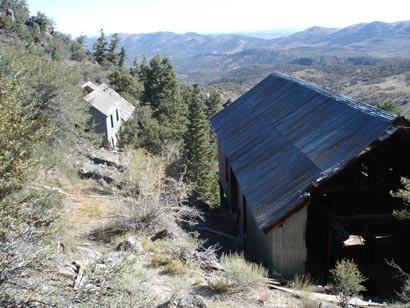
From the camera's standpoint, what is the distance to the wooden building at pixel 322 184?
10695 mm

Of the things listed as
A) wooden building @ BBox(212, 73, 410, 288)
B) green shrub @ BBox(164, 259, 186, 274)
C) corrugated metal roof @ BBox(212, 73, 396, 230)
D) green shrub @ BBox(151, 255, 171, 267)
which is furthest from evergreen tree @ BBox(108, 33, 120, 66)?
green shrub @ BBox(164, 259, 186, 274)

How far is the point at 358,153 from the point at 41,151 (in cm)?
1069

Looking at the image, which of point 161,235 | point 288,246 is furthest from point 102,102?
point 288,246

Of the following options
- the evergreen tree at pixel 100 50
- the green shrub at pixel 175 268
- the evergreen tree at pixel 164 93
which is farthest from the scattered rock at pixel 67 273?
the evergreen tree at pixel 100 50

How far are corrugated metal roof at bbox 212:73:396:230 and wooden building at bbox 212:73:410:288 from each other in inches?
1.5

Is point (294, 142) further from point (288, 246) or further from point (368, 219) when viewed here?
point (288, 246)

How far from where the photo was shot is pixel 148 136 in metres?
37.2

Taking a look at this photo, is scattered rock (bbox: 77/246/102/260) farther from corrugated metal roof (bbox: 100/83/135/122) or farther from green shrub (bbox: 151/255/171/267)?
corrugated metal roof (bbox: 100/83/135/122)

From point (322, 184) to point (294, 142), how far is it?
2.55 metres

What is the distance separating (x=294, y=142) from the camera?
1371 centimetres

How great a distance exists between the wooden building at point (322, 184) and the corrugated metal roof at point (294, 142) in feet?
0.13

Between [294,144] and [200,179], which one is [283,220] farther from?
[200,179]

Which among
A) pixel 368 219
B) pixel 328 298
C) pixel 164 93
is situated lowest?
pixel 328 298

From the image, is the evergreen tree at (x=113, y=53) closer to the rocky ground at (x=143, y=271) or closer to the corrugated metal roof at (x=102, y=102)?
the corrugated metal roof at (x=102, y=102)
